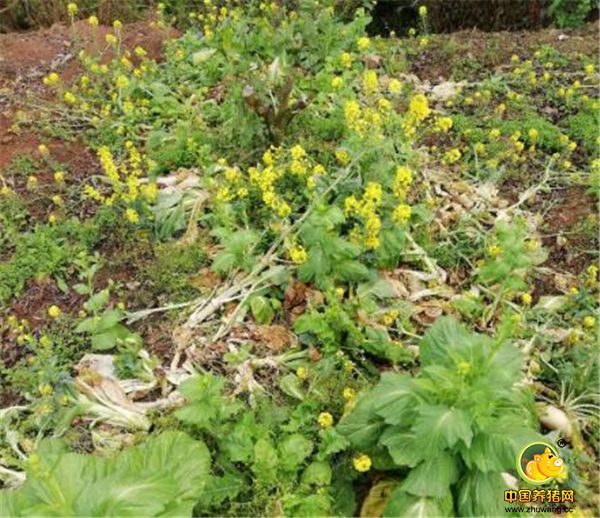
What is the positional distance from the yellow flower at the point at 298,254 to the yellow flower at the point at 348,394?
73 centimetres

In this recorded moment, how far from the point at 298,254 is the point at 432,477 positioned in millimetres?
1342

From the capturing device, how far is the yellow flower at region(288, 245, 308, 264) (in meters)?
3.37

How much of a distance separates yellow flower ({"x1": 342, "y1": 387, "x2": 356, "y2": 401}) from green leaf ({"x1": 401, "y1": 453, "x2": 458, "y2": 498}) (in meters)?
0.52

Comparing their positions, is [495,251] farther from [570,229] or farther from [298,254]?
[298,254]

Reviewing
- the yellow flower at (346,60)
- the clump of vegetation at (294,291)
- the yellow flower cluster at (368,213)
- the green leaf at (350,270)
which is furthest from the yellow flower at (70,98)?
the green leaf at (350,270)

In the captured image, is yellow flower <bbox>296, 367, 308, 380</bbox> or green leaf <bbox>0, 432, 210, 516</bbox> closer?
green leaf <bbox>0, 432, 210, 516</bbox>

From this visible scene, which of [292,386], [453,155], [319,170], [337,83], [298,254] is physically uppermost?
[337,83]

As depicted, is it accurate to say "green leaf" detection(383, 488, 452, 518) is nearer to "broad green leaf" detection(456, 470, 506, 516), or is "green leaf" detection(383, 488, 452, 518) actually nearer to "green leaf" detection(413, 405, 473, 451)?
"broad green leaf" detection(456, 470, 506, 516)

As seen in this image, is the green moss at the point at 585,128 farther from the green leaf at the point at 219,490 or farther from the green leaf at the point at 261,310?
the green leaf at the point at 219,490

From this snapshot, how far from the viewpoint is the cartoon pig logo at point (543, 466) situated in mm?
2496

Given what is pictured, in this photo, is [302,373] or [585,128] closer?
[302,373]

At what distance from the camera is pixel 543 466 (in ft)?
8.34

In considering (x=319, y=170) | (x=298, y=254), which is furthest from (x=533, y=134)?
(x=298, y=254)

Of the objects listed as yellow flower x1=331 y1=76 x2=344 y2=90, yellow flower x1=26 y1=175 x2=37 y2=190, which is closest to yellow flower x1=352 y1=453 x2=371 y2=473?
yellow flower x1=331 y1=76 x2=344 y2=90
